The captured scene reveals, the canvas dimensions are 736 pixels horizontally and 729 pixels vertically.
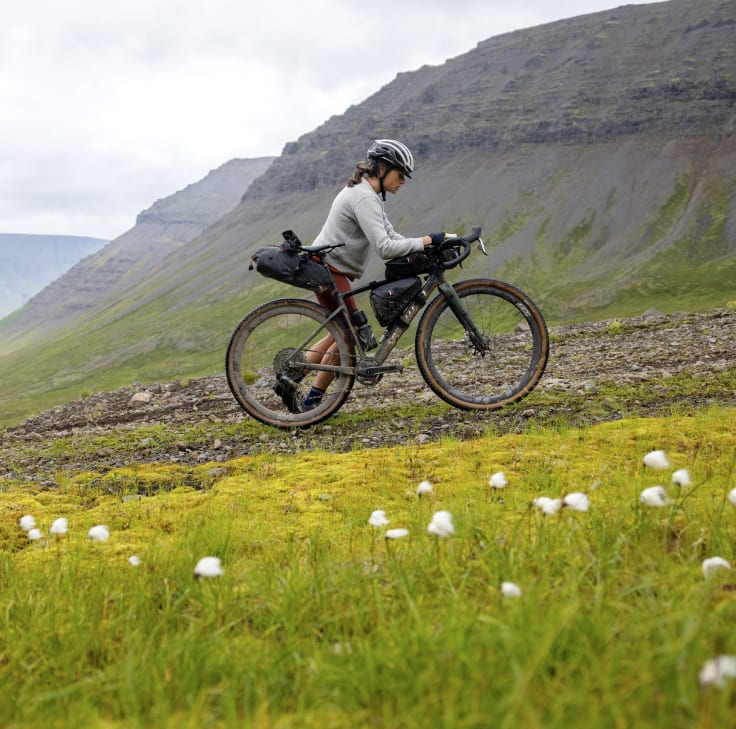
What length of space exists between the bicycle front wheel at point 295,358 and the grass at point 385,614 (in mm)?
3283

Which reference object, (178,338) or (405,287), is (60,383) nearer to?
(178,338)

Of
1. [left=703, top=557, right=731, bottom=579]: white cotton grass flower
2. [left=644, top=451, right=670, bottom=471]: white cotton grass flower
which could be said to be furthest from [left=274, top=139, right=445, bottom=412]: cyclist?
[left=703, top=557, right=731, bottom=579]: white cotton grass flower

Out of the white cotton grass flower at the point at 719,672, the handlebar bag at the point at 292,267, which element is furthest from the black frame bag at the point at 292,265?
the white cotton grass flower at the point at 719,672

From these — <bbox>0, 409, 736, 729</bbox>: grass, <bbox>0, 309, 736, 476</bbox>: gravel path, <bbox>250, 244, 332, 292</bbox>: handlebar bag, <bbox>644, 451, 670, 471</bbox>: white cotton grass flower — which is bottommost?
<bbox>0, 309, 736, 476</bbox>: gravel path

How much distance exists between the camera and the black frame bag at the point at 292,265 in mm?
7426

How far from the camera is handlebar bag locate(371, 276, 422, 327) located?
7.77 meters

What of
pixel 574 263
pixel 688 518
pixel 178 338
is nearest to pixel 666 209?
pixel 574 263

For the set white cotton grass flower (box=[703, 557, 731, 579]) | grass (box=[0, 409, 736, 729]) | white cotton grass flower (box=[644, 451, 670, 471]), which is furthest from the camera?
white cotton grass flower (box=[644, 451, 670, 471])

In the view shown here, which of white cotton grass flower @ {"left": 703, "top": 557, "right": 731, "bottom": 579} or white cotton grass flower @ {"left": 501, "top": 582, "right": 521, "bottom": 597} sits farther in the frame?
white cotton grass flower @ {"left": 703, "top": 557, "right": 731, "bottom": 579}

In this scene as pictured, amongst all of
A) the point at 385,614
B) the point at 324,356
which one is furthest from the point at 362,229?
the point at 385,614

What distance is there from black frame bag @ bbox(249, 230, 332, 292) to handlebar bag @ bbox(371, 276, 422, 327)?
24.9 inches

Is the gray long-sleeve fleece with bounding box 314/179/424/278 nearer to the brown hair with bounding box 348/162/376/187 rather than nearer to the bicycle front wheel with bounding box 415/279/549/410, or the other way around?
the brown hair with bounding box 348/162/376/187

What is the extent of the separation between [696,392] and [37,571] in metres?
7.84

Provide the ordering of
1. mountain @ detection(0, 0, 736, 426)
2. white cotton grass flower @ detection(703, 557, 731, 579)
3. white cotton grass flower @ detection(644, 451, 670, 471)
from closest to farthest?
white cotton grass flower @ detection(703, 557, 731, 579) → white cotton grass flower @ detection(644, 451, 670, 471) → mountain @ detection(0, 0, 736, 426)
